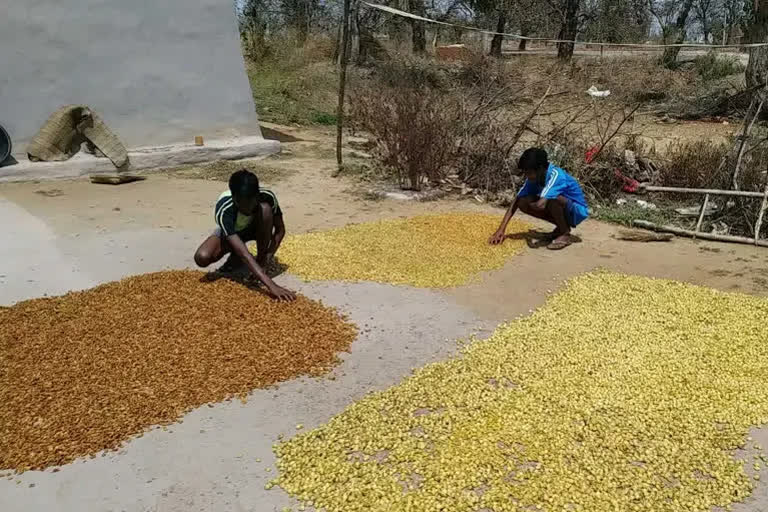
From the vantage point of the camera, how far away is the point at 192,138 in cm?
935

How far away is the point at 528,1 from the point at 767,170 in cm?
1880

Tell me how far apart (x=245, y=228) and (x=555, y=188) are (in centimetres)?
273

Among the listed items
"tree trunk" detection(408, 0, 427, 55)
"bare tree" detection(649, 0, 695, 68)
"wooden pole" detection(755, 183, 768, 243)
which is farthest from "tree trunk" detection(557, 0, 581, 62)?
"wooden pole" detection(755, 183, 768, 243)

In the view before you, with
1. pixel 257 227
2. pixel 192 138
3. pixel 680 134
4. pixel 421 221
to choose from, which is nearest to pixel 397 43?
pixel 680 134

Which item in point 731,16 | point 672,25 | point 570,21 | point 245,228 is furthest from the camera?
point 731,16

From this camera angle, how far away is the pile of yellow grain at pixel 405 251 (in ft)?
16.1

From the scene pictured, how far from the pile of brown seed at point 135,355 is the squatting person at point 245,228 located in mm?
175

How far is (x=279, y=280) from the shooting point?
473 cm

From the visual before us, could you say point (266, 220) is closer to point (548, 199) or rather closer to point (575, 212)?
point (548, 199)

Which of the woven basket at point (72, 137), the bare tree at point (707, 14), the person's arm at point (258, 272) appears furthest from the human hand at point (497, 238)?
the bare tree at point (707, 14)

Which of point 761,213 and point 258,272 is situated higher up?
point 761,213

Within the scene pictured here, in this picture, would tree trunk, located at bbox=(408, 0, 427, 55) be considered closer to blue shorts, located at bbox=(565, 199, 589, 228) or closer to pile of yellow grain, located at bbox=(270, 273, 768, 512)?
blue shorts, located at bbox=(565, 199, 589, 228)

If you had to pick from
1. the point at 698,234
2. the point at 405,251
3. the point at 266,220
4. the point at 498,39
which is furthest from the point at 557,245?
the point at 498,39

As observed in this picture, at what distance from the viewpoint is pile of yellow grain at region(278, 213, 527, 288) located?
4918 millimetres
